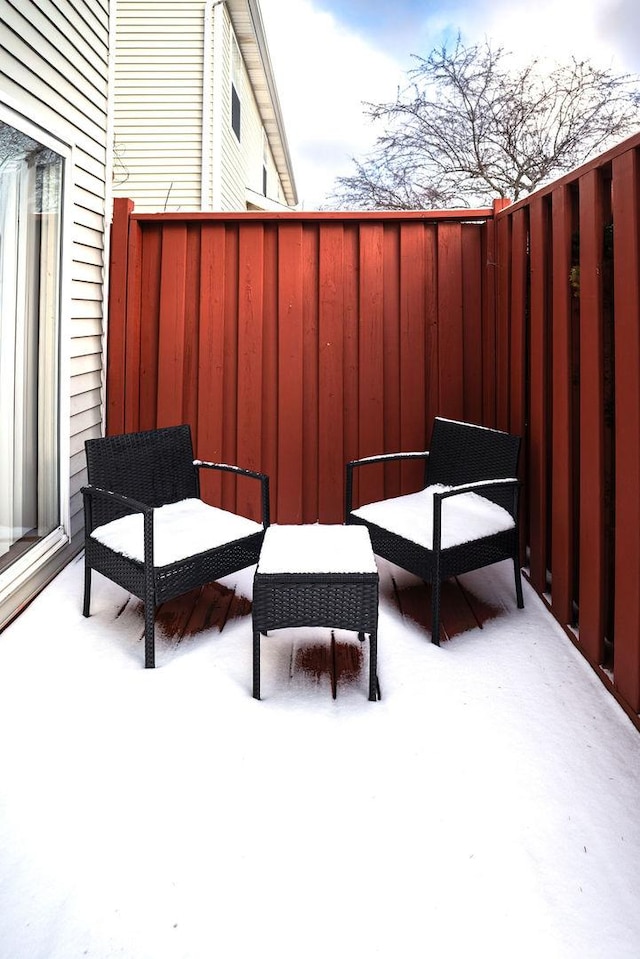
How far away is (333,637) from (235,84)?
7601mm

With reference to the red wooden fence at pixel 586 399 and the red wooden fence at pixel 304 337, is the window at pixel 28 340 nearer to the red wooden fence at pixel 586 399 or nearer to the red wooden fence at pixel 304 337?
the red wooden fence at pixel 304 337

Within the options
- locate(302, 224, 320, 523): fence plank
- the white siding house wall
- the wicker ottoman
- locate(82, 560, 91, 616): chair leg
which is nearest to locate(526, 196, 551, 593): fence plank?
the wicker ottoman

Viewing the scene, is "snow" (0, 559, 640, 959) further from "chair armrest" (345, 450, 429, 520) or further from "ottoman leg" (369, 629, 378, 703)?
"chair armrest" (345, 450, 429, 520)

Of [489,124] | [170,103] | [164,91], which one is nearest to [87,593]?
[170,103]

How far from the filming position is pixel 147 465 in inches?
117

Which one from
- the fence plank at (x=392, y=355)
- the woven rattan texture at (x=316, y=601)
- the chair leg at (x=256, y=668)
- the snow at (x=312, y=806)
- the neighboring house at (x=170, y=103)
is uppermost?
the neighboring house at (x=170, y=103)

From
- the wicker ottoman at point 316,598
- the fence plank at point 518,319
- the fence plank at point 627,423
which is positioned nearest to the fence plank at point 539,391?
the fence plank at point 518,319

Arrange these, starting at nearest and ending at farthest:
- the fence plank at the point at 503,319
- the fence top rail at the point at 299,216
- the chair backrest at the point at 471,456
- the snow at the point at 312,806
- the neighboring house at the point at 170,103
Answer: the snow at the point at 312,806 < the chair backrest at the point at 471,456 < the fence plank at the point at 503,319 < the fence top rail at the point at 299,216 < the neighboring house at the point at 170,103

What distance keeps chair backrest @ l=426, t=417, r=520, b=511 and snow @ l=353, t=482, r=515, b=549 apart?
9 centimetres

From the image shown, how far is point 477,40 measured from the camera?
29.0 ft

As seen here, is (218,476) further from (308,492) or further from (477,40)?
(477,40)

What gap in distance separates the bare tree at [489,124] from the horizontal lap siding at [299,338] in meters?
6.10

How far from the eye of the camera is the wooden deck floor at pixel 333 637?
7.66 ft

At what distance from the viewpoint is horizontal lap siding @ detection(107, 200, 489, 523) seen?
12.5ft
